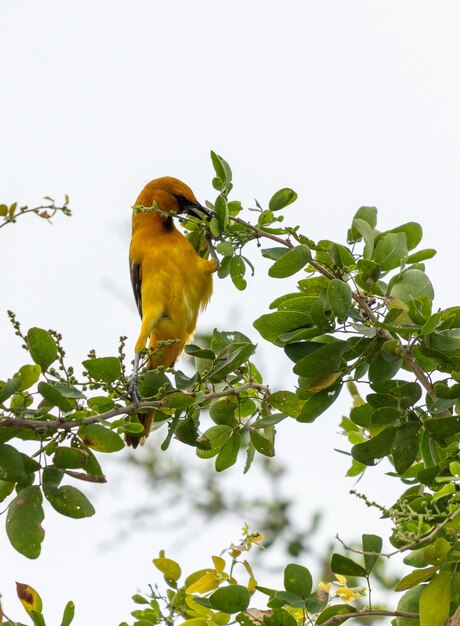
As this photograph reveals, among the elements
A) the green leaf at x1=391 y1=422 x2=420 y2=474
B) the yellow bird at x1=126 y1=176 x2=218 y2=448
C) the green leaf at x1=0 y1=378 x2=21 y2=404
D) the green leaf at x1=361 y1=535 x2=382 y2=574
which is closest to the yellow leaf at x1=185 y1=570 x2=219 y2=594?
the green leaf at x1=361 y1=535 x2=382 y2=574

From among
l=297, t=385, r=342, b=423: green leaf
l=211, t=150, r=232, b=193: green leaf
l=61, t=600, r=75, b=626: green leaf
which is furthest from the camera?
l=211, t=150, r=232, b=193: green leaf

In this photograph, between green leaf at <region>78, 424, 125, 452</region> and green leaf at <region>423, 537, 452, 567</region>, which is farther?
green leaf at <region>78, 424, 125, 452</region>

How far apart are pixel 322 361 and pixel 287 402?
0.39 metres

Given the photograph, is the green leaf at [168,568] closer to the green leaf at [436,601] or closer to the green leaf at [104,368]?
the green leaf at [104,368]

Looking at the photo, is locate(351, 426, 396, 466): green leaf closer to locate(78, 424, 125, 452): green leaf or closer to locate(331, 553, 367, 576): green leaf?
locate(331, 553, 367, 576): green leaf

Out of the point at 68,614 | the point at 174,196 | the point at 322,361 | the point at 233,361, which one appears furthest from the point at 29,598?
the point at 174,196

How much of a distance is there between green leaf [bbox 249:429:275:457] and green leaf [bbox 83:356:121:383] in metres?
0.59

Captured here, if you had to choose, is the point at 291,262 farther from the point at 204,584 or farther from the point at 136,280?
the point at 136,280

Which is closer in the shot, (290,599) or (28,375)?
(28,375)

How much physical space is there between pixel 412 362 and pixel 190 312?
8.17ft

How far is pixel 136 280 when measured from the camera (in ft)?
16.8

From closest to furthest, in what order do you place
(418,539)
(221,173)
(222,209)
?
(418,539) → (222,209) → (221,173)

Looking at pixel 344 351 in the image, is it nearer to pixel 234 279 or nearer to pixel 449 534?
pixel 449 534

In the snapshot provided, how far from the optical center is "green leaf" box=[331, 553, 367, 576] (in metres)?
2.42
